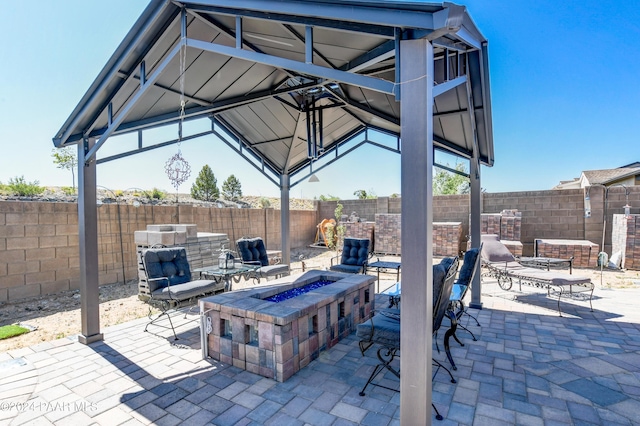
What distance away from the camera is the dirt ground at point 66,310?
4.30 meters

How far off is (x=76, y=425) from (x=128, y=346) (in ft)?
4.97

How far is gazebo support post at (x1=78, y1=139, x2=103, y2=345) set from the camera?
383cm

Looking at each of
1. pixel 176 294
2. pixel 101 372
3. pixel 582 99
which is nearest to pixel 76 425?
pixel 101 372

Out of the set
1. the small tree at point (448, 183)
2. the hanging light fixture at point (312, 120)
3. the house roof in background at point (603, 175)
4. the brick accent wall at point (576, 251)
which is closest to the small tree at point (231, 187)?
the small tree at point (448, 183)

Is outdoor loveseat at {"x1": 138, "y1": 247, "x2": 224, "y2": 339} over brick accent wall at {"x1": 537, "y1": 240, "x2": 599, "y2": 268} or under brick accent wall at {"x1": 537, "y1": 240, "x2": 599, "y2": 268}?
over

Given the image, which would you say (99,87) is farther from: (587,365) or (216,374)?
(587,365)

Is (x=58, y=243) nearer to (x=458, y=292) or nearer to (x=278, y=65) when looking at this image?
(x=278, y=65)

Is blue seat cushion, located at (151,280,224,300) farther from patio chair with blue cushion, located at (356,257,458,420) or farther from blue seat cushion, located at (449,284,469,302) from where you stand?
blue seat cushion, located at (449,284,469,302)

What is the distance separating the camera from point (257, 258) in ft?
22.0

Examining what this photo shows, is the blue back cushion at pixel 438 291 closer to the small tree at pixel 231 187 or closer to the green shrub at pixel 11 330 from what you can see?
the green shrub at pixel 11 330

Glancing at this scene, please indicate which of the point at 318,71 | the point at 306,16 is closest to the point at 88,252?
the point at 318,71

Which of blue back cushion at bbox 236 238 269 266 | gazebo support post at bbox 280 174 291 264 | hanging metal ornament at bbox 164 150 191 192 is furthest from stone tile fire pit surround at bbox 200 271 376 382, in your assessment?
gazebo support post at bbox 280 174 291 264

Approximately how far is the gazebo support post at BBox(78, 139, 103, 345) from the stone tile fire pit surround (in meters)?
1.56

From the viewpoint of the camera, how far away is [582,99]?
537 inches
